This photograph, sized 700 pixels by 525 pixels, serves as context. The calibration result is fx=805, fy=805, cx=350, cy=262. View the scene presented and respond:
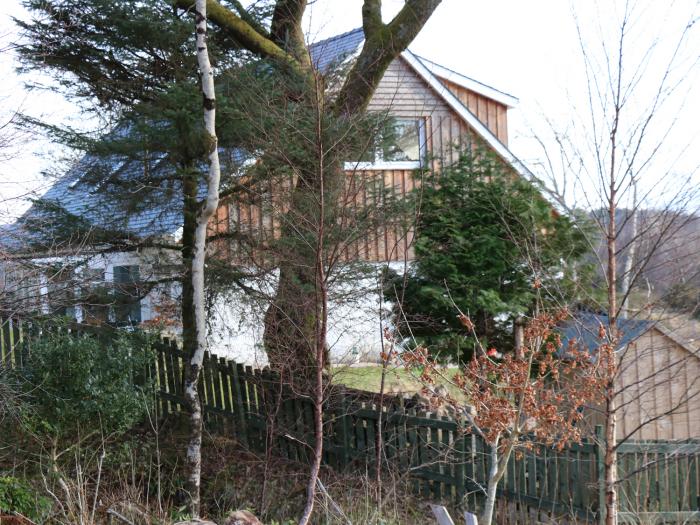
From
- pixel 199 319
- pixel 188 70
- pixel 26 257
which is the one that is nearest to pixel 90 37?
pixel 188 70

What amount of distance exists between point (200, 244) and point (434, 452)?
3072mm

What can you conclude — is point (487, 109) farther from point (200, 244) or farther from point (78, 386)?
point (78, 386)

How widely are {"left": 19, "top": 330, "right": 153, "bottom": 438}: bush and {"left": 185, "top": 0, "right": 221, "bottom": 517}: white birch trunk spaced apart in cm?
81

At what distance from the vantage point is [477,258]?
920 cm

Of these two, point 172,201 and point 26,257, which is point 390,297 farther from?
point 26,257

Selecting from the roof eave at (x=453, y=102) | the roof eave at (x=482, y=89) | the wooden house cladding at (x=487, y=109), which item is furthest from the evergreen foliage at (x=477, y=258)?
the wooden house cladding at (x=487, y=109)

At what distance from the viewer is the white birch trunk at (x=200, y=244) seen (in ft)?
24.9

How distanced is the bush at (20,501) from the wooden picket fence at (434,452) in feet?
5.54

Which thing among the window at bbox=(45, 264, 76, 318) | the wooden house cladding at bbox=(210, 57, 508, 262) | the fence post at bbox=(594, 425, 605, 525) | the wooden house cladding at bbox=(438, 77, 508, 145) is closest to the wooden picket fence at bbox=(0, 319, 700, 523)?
the fence post at bbox=(594, 425, 605, 525)

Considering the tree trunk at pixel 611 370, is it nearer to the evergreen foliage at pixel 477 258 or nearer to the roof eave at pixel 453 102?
the evergreen foliage at pixel 477 258

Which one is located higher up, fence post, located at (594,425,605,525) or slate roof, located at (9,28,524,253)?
slate roof, located at (9,28,524,253)

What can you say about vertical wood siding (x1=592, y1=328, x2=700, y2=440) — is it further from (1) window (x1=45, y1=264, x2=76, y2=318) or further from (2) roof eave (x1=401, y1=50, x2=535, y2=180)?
(2) roof eave (x1=401, y1=50, x2=535, y2=180)

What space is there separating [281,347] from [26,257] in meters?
2.69

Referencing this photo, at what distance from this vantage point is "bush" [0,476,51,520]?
6902mm
